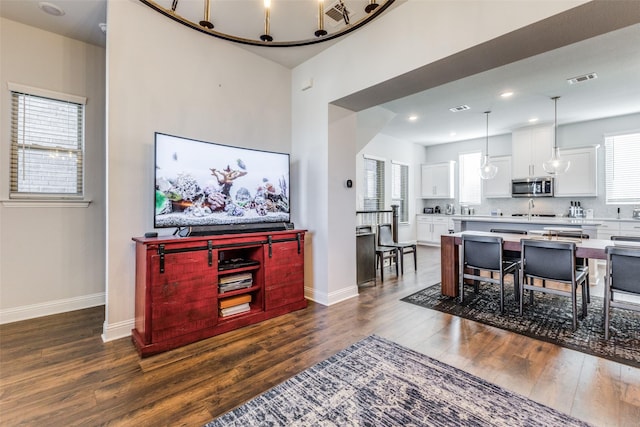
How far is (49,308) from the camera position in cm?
312

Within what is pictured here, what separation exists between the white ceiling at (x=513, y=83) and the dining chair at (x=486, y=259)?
7.47 feet

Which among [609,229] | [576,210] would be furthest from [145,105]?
[576,210]

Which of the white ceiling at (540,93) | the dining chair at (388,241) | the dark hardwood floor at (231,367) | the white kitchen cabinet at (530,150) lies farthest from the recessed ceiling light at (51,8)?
the white kitchen cabinet at (530,150)

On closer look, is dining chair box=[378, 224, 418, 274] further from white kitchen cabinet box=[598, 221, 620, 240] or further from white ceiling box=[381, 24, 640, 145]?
white kitchen cabinet box=[598, 221, 620, 240]

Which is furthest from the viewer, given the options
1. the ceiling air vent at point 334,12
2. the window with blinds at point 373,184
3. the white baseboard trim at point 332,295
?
the window with blinds at point 373,184

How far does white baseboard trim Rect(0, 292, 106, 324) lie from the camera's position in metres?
2.91

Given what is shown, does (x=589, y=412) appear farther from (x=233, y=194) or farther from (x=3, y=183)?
(x=3, y=183)

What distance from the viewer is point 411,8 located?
2.63 meters

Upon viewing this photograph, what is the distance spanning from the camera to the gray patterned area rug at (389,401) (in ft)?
5.24

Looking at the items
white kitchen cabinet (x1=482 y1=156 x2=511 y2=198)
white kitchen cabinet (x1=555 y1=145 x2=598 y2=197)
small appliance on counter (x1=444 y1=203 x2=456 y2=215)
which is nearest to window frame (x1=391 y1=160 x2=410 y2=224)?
small appliance on counter (x1=444 y1=203 x2=456 y2=215)

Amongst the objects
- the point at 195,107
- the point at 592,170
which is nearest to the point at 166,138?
the point at 195,107

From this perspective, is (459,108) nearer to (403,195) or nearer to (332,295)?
(403,195)

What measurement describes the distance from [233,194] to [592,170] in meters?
7.06

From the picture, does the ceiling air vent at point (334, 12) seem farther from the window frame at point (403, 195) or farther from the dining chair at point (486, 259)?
the window frame at point (403, 195)
